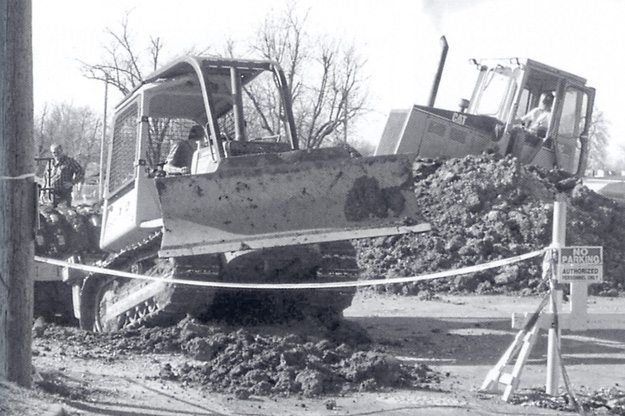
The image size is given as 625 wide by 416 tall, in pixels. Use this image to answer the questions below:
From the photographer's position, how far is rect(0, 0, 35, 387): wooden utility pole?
706 cm

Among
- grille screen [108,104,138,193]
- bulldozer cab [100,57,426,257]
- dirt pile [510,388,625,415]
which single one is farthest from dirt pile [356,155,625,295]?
dirt pile [510,388,625,415]

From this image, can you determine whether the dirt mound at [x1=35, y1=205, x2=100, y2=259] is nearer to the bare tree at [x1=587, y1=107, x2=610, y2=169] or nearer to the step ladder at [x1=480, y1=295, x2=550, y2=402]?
the step ladder at [x1=480, y1=295, x2=550, y2=402]

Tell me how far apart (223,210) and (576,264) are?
3388 millimetres

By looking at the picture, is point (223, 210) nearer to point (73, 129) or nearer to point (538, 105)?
point (538, 105)

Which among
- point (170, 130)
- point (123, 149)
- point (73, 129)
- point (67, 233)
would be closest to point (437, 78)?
point (67, 233)

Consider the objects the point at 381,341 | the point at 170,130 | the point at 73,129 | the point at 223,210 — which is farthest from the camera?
the point at 73,129

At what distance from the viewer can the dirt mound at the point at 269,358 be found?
8.26m

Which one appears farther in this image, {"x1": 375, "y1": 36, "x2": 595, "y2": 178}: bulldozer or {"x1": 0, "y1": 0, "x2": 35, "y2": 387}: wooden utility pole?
{"x1": 375, "y1": 36, "x2": 595, "y2": 178}: bulldozer

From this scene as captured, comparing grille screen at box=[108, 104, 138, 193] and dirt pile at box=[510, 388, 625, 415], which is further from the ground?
grille screen at box=[108, 104, 138, 193]

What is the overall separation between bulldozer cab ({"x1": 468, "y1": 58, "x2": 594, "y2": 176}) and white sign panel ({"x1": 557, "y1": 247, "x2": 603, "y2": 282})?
38.3 feet

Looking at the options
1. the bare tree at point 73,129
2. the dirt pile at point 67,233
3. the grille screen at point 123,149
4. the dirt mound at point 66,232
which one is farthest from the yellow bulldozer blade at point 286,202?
Answer: the bare tree at point 73,129

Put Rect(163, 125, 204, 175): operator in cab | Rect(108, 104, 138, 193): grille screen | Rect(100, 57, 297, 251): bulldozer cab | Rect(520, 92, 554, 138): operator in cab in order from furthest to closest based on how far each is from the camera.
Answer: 1. Rect(520, 92, 554, 138): operator in cab
2. Rect(108, 104, 138, 193): grille screen
3. Rect(163, 125, 204, 175): operator in cab
4. Rect(100, 57, 297, 251): bulldozer cab

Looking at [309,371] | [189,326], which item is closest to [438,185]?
[189,326]

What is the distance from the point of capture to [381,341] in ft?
35.8
